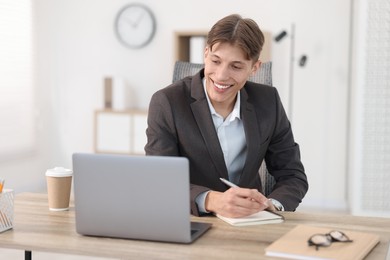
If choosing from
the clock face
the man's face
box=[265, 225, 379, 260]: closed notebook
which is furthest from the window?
box=[265, 225, 379, 260]: closed notebook

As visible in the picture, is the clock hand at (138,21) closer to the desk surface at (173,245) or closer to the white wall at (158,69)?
the white wall at (158,69)

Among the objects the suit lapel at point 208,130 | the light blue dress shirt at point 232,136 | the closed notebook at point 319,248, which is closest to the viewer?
the closed notebook at point 319,248

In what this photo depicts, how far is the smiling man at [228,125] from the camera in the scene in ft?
7.47

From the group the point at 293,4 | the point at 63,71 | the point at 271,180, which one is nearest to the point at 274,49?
the point at 293,4

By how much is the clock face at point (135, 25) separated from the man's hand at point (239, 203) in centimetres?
395

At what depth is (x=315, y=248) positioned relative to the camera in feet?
5.55

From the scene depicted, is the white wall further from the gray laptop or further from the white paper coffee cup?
the gray laptop

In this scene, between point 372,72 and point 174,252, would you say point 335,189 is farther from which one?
point 174,252

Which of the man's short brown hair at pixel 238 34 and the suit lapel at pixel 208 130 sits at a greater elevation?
the man's short brown hair at pixel 238 34

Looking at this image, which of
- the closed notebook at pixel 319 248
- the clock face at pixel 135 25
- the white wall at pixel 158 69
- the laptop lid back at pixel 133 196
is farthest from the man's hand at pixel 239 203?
the clock face at pixel 135 25

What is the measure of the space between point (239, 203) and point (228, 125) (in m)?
0.54

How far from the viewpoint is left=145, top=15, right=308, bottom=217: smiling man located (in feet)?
7.47

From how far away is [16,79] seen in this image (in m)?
5.68

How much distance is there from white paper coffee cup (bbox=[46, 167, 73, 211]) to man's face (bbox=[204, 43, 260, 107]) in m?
0.60
